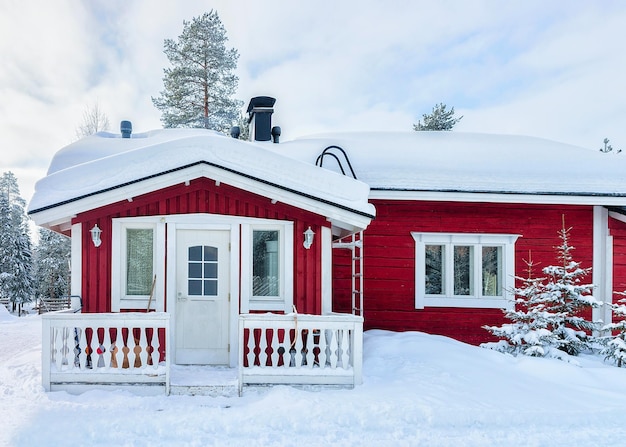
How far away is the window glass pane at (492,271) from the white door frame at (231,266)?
5.02m

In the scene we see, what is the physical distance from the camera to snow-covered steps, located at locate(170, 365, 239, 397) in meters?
5.31

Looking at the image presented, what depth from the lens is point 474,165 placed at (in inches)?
352

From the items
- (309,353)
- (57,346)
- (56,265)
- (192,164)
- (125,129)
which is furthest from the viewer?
(56,265)

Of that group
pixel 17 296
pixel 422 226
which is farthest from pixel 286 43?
pixel 17 296

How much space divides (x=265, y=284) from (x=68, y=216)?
2.92 m

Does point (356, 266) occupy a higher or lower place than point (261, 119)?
lower

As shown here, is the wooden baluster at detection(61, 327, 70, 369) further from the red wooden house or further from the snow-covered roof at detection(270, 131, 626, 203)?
the snow-covered roof at detection(270, 131, 626, 203)

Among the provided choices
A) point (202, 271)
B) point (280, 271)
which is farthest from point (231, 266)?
point (280, 271)

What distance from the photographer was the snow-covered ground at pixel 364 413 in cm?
425

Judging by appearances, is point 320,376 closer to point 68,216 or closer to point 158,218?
point 158,218

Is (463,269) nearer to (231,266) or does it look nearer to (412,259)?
(412,259)

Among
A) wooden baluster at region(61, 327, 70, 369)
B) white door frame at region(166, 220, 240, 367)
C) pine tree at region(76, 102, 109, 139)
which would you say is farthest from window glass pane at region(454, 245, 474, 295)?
pine tree at region(76, 102, 109, 139)

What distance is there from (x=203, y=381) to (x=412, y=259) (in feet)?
15.2

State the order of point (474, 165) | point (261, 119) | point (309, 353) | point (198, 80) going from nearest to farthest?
point (309, 353) → point (474, 165) → point (261, 119) → point (198, 80)
